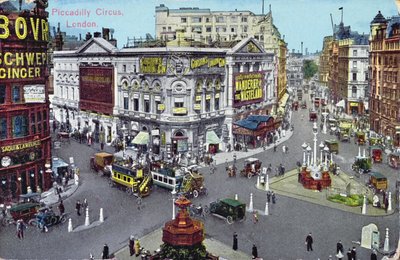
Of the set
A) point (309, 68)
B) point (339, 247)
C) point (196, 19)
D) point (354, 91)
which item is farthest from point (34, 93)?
point (354, 91)

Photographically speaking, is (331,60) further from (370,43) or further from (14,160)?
(14,160)

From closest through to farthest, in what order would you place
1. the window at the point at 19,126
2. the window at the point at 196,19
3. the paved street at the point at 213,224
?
the paved street at the point at 213,224 → the window at the point at 19,126 → the window at the point at 196,19

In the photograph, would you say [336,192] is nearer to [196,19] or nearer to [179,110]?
[179,110]

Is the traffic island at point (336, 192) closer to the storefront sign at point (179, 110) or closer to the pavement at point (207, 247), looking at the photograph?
the storefront sign at point (179, 110)

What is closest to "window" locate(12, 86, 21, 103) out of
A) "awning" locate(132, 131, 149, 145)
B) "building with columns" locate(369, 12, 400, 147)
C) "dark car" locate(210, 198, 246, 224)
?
"awning" locate(132, 131, 149, 145)

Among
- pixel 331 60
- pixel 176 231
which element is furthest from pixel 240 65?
pixel 176 231

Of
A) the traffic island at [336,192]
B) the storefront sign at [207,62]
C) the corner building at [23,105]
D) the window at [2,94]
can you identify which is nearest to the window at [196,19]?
the storefront sign at [207,62]
